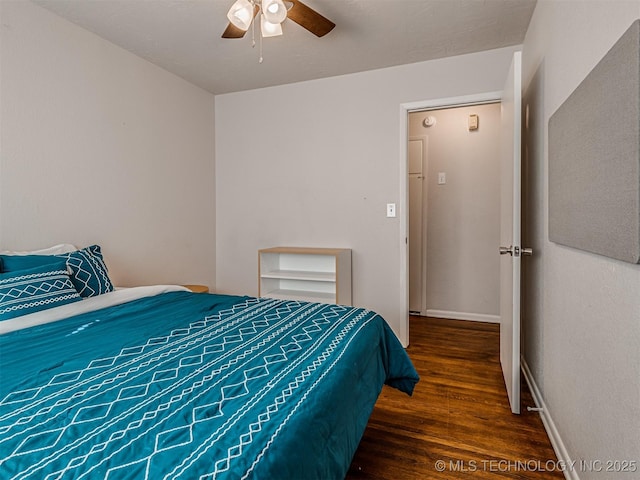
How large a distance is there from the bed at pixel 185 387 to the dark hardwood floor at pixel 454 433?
0.28 meters

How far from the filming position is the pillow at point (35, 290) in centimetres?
160

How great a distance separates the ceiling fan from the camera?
1.77 meters

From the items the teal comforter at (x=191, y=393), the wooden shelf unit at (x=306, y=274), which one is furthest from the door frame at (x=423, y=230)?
the teal comforter at (x=191, y=393)

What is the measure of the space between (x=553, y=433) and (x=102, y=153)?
326 cm

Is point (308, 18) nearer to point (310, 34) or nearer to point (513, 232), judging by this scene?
point (310, 34)

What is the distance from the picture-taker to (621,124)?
0.99 m

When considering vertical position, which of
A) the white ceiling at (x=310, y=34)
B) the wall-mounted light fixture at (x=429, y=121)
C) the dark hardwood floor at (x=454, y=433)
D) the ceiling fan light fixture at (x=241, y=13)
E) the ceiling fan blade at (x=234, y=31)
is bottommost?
the dark hardwood floor at (x=454, y=433)

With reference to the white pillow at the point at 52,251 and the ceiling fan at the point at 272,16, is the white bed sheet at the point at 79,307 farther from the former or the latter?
the ceiling fan at the point at 272,16

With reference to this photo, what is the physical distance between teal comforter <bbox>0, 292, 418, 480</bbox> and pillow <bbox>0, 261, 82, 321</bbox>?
5.5 inches

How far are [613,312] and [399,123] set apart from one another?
2375 millimetres

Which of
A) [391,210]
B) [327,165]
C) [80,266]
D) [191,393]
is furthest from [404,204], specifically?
[191,393]

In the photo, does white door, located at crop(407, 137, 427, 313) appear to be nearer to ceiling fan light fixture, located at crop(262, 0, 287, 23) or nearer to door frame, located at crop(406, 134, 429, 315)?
door frame, located at crop(406, 134, 429, 315)

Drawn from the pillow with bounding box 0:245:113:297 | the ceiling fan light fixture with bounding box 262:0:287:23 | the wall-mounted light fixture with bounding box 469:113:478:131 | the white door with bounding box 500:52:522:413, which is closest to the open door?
the white door with bounding box 500:52:522:413

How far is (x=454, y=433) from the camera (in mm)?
1856
